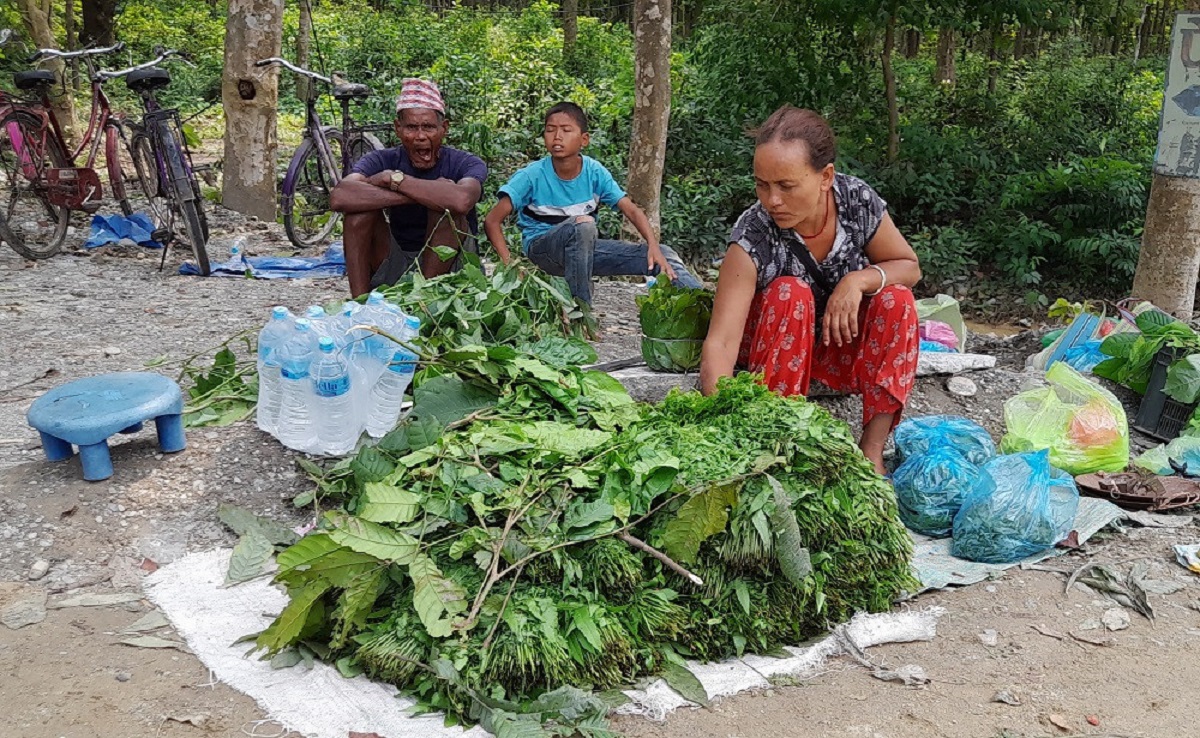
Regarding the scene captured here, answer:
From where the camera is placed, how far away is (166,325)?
485cm

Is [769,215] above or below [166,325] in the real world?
above

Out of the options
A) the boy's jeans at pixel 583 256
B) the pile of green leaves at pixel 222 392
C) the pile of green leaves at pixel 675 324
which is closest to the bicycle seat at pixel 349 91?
the boy's jeans at pixel 583 256

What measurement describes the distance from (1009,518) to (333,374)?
80.6 inches

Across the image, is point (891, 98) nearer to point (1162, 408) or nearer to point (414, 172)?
point (1162, 408)

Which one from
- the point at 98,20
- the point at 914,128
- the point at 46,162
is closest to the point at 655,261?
the point at 46,162

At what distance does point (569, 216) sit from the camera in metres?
4.54

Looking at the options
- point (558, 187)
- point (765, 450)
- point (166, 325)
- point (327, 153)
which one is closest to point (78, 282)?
point (166, 325)

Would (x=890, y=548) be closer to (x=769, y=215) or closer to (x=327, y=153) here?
(x=769, y=215)

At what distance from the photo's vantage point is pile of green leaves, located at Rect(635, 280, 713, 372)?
3.57 metres

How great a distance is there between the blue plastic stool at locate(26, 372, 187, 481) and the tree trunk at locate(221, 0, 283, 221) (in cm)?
422

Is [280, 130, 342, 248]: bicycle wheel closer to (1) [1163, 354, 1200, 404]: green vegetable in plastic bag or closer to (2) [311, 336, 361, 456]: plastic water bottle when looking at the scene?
(2) [311, 336, 361, 456]: plastic water bottle

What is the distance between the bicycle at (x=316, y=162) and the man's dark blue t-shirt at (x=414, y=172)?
231 centimetres

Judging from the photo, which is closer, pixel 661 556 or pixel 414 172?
pixel 661 556

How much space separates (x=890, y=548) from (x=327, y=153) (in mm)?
5144
